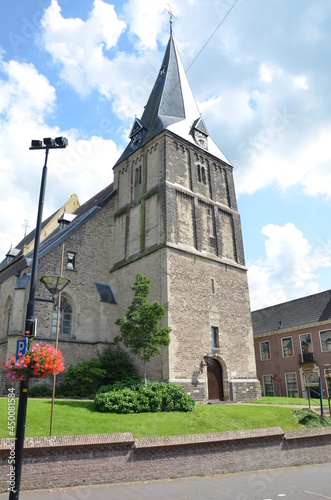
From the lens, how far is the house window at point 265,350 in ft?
133

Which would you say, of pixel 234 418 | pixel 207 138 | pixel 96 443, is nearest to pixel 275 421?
pixel 234 418

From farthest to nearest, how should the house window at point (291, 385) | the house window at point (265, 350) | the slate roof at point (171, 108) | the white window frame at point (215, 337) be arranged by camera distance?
the house window at point (265, 350) → the house window at point (291, 385) → the slate roof at point (171, 108) → the white window frame at point (215, 337)

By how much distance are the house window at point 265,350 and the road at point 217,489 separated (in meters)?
30.0

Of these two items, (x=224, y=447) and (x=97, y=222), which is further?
(x=97, y=222)

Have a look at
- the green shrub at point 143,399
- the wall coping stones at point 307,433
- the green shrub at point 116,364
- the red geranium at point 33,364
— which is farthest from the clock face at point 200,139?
the red geranium at point 33,364

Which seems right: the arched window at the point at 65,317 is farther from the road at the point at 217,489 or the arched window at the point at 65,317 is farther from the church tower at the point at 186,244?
the road at the point at 217,489

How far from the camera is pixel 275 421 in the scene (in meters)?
16.6

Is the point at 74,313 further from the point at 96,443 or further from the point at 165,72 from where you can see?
the point at 165,72

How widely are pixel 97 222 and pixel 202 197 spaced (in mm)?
8229

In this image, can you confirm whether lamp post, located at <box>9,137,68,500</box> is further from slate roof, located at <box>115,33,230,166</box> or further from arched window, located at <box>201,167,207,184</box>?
arched window, located at <box>201,167,207,184</box>

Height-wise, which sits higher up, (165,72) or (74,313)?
(165,72)

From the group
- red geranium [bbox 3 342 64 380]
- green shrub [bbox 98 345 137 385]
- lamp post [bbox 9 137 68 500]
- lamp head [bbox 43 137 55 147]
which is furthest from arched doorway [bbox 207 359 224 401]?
lamp head [bbox 43 137 55 147]

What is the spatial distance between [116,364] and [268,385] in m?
21.6

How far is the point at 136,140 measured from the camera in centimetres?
3225
